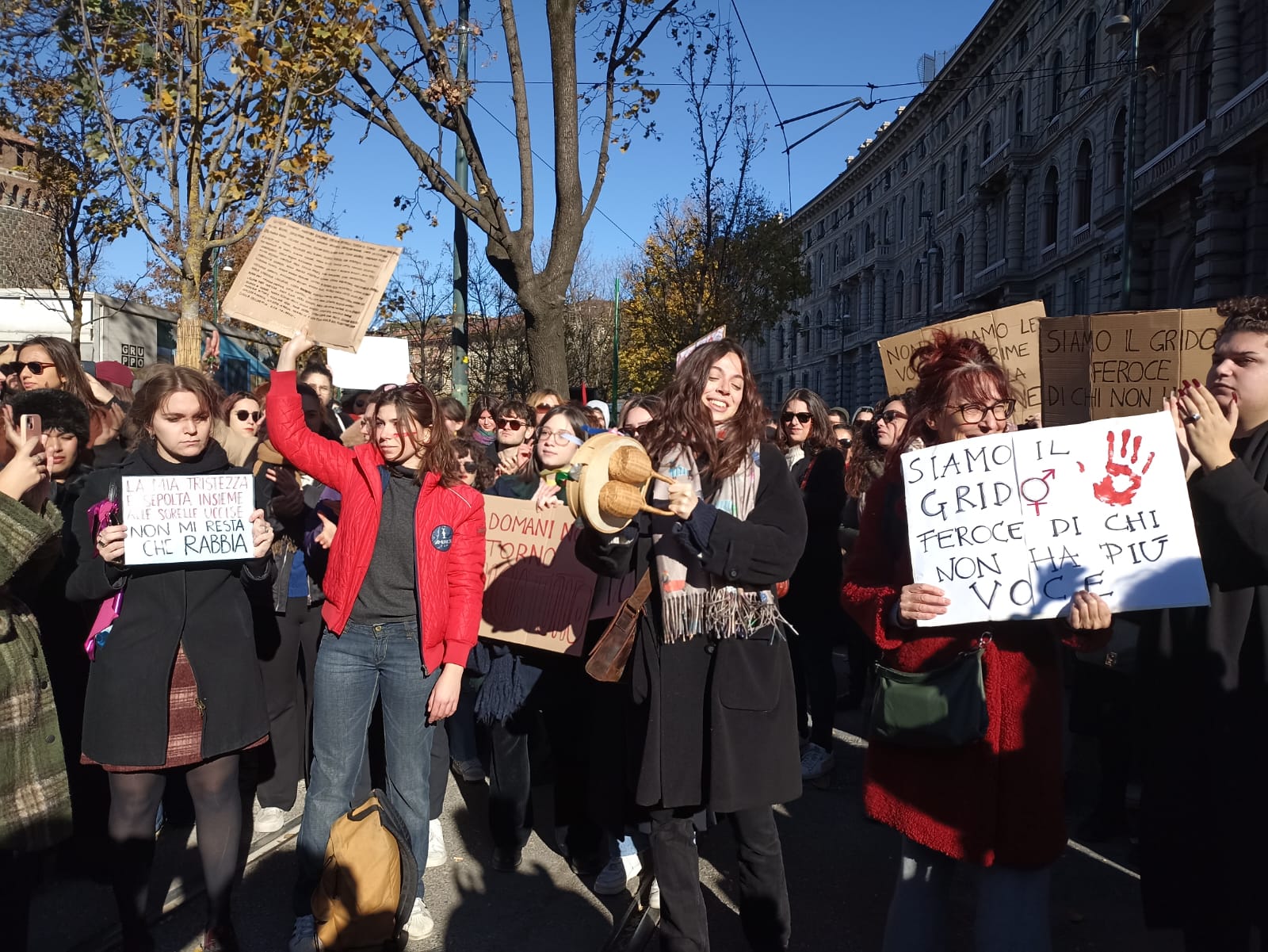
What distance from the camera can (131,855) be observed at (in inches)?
129

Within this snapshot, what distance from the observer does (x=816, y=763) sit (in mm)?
5449

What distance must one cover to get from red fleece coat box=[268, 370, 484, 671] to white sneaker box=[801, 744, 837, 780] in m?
2.59

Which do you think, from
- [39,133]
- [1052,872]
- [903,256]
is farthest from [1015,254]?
[1052,872]

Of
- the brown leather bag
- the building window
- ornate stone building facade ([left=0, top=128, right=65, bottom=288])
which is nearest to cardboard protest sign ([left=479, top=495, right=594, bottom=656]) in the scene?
the brown leather bag

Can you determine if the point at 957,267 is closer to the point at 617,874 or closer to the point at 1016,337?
the point at 1016,337

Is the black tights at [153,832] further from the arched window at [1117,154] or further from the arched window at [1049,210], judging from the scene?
the arched window at [1049,210]

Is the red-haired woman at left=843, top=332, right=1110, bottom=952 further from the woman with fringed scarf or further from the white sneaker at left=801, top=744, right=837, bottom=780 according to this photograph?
the white sneaker at left=801, top=744, right=837, bottom=780

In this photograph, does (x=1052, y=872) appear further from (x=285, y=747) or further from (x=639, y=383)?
(x=639, y=383)

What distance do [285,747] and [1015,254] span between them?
4093 cm

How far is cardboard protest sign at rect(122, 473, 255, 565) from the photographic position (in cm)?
322

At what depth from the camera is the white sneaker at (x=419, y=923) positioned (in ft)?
12.1

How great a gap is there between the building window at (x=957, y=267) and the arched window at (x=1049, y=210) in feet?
32.4

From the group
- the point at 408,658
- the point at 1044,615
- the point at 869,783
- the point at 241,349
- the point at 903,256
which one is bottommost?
the point at 869,783

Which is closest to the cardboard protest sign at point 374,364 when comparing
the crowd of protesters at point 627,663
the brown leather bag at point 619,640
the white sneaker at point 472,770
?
the crowd of protesters at point 627,663
